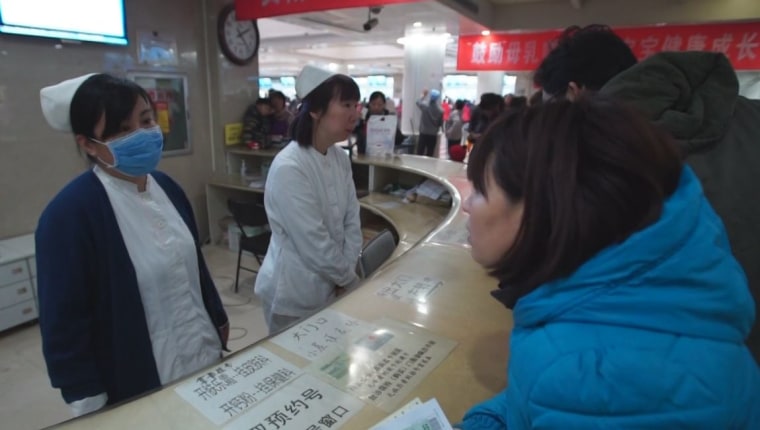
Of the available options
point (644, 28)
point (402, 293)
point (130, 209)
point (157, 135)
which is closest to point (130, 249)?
point (130, 209)

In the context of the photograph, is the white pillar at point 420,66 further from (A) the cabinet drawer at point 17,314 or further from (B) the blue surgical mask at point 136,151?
(B) the blue surgical mask at point 136,151

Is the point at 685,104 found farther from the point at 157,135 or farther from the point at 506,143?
the point at 157,135

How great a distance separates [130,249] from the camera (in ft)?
3.81

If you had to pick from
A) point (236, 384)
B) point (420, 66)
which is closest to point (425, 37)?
point (420, 66)

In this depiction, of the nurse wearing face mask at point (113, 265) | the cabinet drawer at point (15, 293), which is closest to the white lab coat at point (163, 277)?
the nurse wearing face mask at point (113, 265)

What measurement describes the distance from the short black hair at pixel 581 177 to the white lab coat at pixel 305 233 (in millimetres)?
1121

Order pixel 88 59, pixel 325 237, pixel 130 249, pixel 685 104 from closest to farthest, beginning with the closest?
pixel 685 104
pixel 130 249
pixel 325 237
pixel 88 59

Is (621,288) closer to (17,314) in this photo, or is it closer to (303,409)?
(303,409)

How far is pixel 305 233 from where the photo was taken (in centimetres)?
156

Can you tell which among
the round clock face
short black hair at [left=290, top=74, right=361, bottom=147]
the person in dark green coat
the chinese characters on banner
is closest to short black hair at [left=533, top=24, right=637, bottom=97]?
the person in dark green coat

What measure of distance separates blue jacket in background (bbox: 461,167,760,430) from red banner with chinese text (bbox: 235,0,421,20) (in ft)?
9.66

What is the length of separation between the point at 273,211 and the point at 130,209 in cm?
52

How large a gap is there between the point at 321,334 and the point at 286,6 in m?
3.10

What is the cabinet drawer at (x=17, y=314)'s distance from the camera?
2711 millimetres
